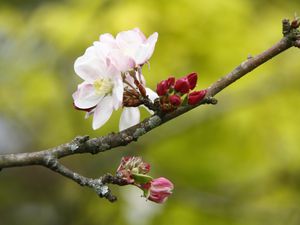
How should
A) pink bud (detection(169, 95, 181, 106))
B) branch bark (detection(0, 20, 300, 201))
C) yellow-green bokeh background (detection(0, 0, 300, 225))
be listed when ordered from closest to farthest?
branch bark (detection(0, 20, 300, 201)) < pink bud (detection(169, 95, 181, 106)) < yellow-green bokeh background (detection(0, 0, 300, 225))

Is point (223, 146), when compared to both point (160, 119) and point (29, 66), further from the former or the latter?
point (160, 119)

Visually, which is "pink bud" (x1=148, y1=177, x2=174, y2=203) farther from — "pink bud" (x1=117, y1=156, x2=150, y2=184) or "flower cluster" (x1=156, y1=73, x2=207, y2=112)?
"flower cluster" (x1=156, y1=73, x2=207, y2=112)

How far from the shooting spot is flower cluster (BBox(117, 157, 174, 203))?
1.50 metres

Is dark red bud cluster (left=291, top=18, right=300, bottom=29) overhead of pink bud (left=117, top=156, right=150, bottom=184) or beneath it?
overhead

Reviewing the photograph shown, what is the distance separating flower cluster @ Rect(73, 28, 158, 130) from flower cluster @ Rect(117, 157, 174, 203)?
110 mm

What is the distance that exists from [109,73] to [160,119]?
0.57 ft

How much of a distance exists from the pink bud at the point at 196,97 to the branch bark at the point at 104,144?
0.04 ft

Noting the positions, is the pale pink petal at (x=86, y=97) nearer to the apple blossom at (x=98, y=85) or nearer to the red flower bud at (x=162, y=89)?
the apple blossom at (x=98, y=85)

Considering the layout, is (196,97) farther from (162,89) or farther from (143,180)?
(143,180)

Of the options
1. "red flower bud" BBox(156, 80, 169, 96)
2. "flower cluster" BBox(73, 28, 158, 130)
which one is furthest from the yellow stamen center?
"red flower bud" BBox(156, 80, 169, 96)

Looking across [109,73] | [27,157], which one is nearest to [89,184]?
[27,157]

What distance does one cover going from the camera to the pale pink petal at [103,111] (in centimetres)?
154

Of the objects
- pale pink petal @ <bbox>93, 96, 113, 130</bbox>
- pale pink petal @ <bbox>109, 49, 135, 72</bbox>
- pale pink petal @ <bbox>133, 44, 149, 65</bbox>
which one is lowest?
pale pink petal @ <bbox>93, 96, 113, 130</bbox>

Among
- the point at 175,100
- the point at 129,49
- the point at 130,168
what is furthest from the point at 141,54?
the point at 130,168
